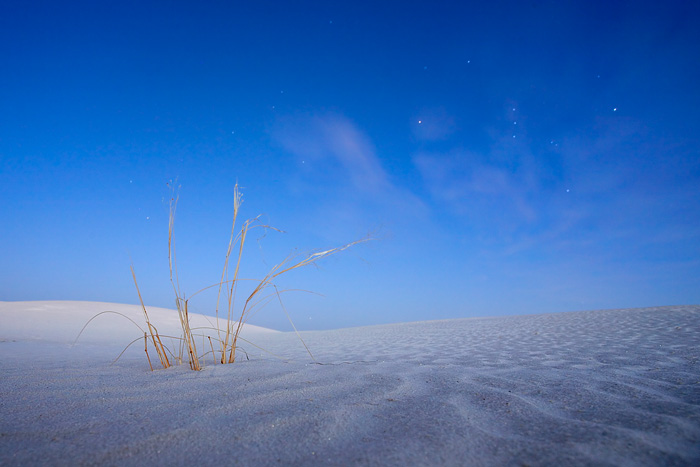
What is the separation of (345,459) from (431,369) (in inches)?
59.3

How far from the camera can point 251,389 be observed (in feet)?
5.74

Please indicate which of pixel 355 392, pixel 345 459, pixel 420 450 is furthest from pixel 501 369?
pixel 345 459

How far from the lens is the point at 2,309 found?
750 centimetres

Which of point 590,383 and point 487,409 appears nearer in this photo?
point 487,409

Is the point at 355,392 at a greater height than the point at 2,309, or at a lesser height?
lesser

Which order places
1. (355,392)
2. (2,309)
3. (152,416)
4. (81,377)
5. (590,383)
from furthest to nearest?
(2,309) < (81,377) < (590,383) < (355,392) < (152,416)

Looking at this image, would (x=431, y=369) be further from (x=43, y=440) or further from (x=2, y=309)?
(x=2, y=309)

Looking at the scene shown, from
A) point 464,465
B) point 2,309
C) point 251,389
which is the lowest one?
point 464,465

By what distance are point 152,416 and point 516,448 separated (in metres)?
1.38

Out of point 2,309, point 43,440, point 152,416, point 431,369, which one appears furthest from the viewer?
point 2,309

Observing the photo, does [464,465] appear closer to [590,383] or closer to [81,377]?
[590,383]

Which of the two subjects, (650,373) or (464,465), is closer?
(464,465)

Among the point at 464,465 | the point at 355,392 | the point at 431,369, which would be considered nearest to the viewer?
the point at 464,465

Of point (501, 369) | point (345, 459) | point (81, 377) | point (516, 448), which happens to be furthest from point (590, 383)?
point (81, 377)
